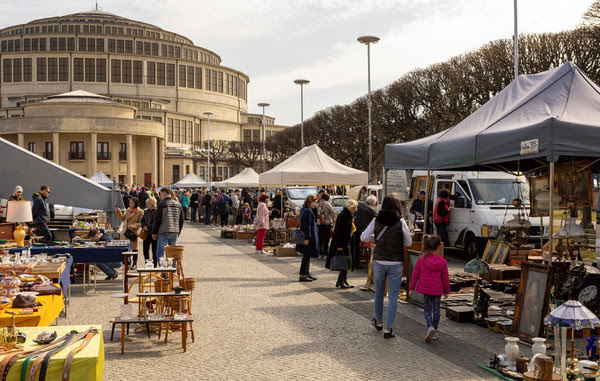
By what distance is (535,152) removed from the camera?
7.82 m

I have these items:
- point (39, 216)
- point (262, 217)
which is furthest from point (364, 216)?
point (39, 216)

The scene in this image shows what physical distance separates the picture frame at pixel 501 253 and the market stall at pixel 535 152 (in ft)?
0.06

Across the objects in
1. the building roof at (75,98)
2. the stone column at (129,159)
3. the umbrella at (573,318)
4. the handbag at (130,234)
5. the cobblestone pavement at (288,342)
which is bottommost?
the cobblestone pavement at (288,342)

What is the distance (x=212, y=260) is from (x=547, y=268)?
1041 cm

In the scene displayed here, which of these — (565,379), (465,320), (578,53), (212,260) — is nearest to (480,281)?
(465,320)

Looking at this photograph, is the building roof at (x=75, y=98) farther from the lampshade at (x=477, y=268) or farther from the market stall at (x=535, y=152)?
the lampshade at (x=477, y=268)

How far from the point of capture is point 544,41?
29.6m

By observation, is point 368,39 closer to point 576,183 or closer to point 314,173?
point 314,173

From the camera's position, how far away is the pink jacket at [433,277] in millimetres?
7750

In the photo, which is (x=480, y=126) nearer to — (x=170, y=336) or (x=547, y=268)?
(x=547, y=268)

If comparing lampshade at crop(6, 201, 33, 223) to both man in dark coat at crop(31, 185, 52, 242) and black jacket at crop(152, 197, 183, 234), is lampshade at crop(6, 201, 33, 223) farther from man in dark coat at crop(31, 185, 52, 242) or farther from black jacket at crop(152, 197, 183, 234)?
black jacket at crop(152, 197, 183, 234)

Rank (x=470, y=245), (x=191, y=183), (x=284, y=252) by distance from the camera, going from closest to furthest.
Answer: (x=470, y=245) → (x=284, y=252) → (x=191, y=183)

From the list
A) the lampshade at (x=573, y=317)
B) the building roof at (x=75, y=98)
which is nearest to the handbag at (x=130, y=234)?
the lampshade at (x=573, y=317)

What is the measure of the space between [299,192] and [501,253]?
1803 centimetres
